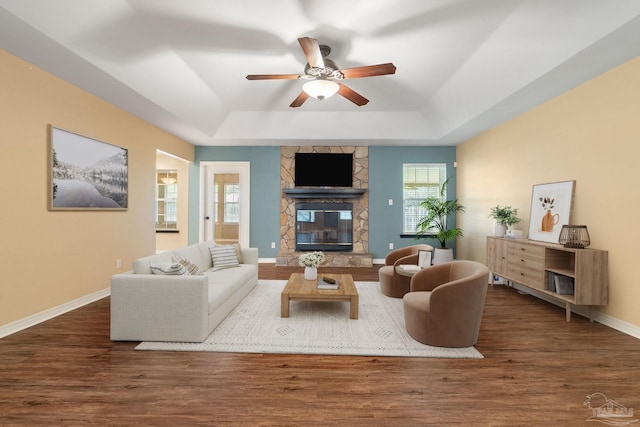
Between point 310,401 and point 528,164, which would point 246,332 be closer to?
point 310,401

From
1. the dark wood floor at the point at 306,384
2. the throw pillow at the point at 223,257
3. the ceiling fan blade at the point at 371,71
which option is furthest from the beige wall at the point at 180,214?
the ceiling fan blade at the point at 371,71

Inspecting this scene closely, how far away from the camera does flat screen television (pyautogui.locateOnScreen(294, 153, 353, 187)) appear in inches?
260

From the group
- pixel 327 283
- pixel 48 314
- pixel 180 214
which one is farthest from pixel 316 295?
pixel 180 214

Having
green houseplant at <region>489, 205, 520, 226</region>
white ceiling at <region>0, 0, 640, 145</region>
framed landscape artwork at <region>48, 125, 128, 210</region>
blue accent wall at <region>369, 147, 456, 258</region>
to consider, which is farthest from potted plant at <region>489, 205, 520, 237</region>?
framed landscape artwork at <region>48, 125, 128, 210</region>

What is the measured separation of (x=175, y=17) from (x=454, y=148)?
5964 mm

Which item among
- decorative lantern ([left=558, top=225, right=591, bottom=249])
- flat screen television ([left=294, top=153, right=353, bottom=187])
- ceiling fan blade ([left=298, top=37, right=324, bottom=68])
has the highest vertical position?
ceiling fan blade ([left=298, top=37, right=324, bottom=68])

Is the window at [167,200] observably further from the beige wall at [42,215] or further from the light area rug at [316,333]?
the light area rug at [316,333]

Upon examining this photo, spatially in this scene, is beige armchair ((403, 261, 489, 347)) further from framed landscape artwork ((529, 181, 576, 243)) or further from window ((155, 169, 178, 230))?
window ((155, 169, 178, 230))

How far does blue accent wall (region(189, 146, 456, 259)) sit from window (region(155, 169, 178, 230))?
1331 mm

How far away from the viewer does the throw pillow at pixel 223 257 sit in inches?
163

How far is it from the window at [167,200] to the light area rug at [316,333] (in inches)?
184

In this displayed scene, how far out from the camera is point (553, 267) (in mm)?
3469

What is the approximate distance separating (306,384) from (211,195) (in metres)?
5.74

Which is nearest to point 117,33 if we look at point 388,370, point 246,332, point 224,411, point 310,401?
point 246,332
